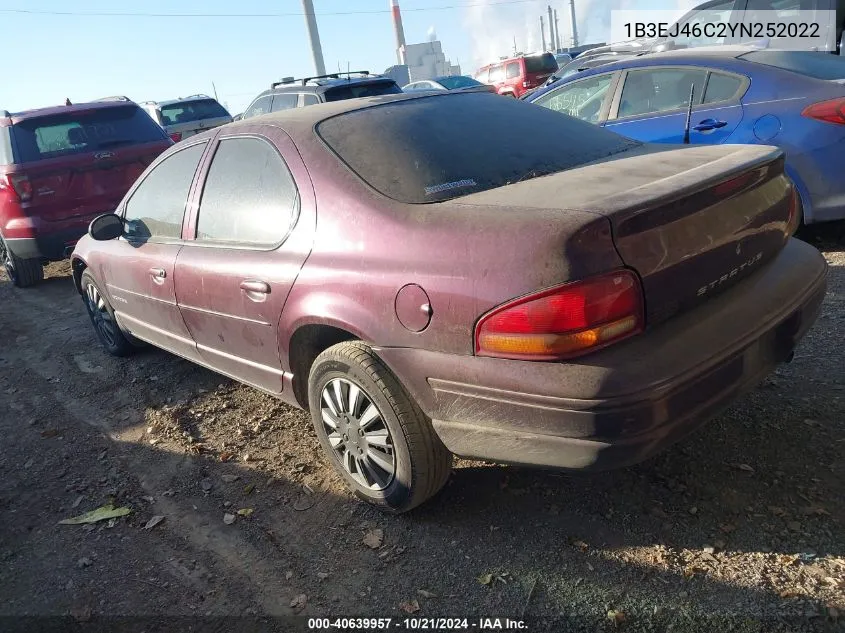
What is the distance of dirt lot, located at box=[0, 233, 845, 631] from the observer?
7.16ft

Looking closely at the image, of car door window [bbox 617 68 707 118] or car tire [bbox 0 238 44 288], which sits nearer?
car door window [bbox 617 68 707 118]

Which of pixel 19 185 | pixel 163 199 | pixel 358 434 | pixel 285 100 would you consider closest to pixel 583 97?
pixel 163 199

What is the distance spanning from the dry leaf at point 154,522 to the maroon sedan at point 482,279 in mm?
754

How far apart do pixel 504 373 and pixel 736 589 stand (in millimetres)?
1006

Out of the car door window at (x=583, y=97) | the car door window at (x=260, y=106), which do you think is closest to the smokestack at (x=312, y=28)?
the car door window at (x=260, y=106)

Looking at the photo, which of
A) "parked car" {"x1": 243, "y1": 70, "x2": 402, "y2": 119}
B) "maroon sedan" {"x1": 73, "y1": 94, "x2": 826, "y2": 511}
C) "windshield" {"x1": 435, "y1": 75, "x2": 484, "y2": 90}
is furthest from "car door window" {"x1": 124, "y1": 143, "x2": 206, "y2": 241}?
"windshield" {"x1": 435, "y1": 75, "x2": 484, "y2": 90}

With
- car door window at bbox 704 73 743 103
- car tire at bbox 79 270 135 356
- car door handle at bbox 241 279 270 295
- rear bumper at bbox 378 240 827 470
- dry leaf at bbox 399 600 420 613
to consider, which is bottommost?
dry leaf at bbox 399 600 420 613

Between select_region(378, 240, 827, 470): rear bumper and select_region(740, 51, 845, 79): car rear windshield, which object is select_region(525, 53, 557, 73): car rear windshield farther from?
select_region(378, 240, 827, 470): rear bumper

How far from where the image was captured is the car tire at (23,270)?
7.53m

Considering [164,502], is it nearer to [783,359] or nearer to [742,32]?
[783,359]

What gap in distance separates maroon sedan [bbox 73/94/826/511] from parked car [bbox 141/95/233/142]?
1313 cm

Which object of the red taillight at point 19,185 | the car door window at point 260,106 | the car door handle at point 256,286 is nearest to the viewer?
the car door handle at point 256,286

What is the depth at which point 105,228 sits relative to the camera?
4.16m

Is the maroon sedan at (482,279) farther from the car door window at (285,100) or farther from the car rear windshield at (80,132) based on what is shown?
the car door window at (285,100)
